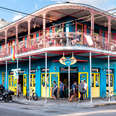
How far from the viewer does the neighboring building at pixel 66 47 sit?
56.8ft

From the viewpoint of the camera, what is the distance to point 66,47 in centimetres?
1661

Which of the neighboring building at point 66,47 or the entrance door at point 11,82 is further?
the entrance door at point 11,82

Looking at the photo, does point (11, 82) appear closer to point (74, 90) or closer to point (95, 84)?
point (95, 84)

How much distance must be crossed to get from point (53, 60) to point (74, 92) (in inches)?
157

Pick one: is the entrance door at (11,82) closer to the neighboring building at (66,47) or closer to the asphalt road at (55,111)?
the neighboring building at (66,47)

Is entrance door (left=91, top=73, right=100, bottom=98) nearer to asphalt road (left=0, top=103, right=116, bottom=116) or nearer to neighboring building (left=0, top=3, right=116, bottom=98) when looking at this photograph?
neighboring building (left=0, top=3, right=116, bottom=98)

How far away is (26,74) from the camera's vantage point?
77.8 ft

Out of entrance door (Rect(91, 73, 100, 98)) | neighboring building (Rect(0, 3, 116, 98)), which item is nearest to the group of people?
neighboring building (Rect(0, 3, 116, 98))

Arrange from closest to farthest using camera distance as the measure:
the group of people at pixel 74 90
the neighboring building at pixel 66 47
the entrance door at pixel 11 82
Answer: the group of people at pixel 74 90
the neighboring building at pixel 66 47
the entrance door at pixel 11 82

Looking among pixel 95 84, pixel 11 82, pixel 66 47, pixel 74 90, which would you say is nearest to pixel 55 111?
pixel 74 90

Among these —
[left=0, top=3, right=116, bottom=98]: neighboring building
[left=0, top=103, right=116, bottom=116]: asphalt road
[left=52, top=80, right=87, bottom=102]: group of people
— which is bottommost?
[left=0, top=103, right=116, bottom=116]: asphalt road

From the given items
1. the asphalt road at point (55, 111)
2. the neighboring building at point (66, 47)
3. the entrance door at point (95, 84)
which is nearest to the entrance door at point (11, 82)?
the neighboring building at point (66, 47)

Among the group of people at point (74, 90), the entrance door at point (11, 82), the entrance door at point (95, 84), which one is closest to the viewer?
the group of people at point (74, 90)

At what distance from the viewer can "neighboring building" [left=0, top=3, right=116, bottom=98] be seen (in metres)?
17.3
